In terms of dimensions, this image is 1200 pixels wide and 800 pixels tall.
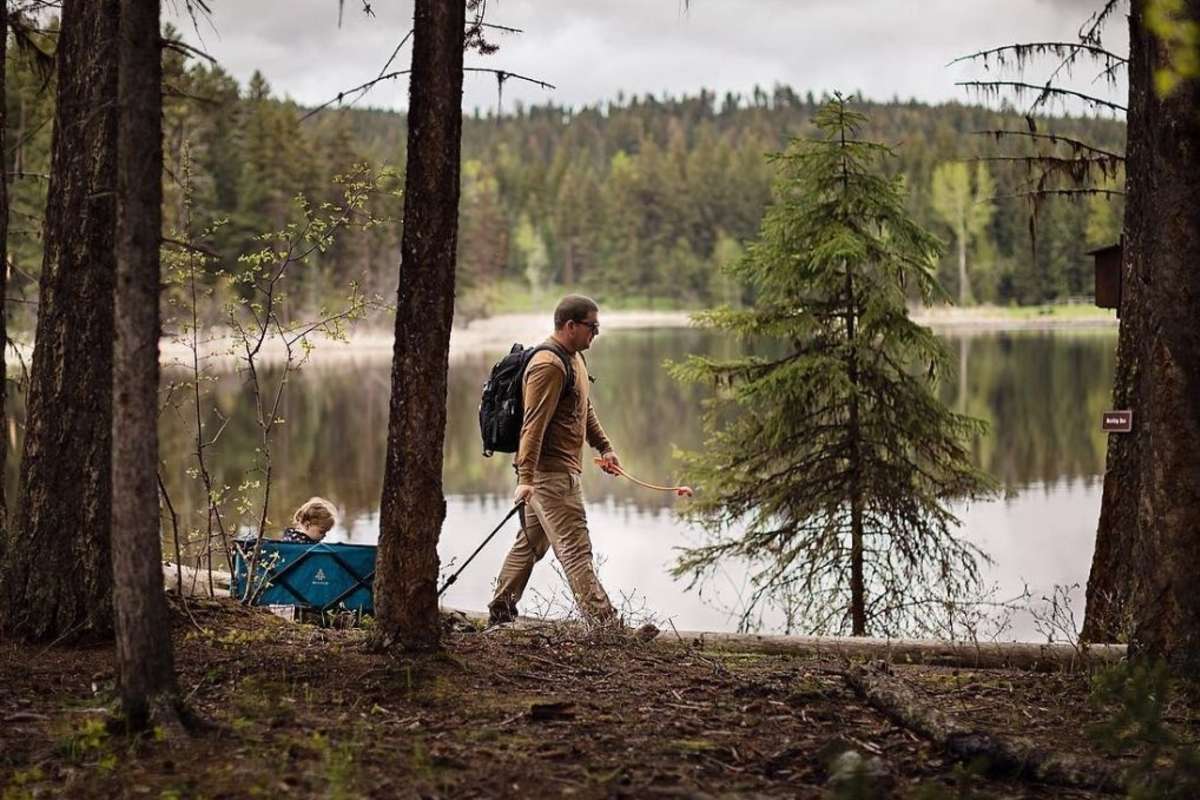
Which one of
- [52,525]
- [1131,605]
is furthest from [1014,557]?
[52,525]

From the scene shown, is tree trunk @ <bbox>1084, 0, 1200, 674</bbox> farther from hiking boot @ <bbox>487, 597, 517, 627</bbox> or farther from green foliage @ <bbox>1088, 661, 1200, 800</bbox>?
hiking boot @ <bbox>487, 597, 517, 627</bbox>

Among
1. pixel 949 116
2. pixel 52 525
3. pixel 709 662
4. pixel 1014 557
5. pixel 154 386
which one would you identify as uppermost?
pixel 949 116

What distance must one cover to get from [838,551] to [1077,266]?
97300 millimetres

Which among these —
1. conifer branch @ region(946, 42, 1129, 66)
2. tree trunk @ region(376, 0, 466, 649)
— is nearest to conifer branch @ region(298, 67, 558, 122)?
tree trunk @ region(376, 0, 466, 649)

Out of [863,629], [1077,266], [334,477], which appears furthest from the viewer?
→ [1077,266]

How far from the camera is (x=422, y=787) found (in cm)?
432

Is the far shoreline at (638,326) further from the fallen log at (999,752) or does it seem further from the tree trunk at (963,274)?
the fallen log at (999,752)

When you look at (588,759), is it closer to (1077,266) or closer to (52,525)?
(52,525)

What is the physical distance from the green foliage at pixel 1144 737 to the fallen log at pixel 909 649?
1.10 m

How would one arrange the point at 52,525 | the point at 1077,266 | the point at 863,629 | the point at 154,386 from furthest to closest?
the point at 1077,266 < the point at 863,629 < the point at 52,525 < the point at 154,386

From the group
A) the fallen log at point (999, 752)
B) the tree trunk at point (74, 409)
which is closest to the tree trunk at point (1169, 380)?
the fallen log at point (999, 752)

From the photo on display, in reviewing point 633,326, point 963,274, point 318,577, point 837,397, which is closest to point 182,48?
point 318,577

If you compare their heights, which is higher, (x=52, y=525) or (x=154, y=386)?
(x=154, y=386)

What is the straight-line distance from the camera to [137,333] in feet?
15.3
